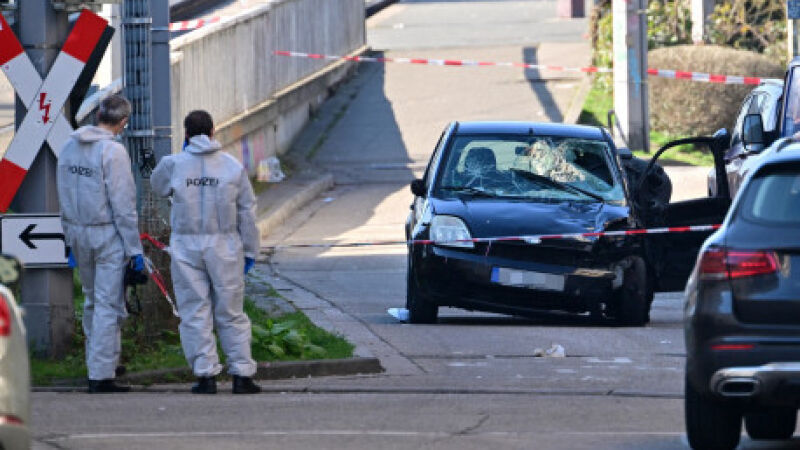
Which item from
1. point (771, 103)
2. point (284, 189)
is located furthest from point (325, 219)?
point (771, 103)


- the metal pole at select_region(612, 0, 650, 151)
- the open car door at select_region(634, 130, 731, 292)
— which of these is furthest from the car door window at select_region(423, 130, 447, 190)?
the metal pole at select_region(612, 0, 650, 151)

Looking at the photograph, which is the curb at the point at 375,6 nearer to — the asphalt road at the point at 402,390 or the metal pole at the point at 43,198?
the asphalt road at the point at 402,390

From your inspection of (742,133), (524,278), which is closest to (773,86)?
(742,133)

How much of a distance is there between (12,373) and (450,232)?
24.3ft

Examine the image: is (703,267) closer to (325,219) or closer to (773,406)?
(773,406)

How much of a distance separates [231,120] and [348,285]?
251 inches

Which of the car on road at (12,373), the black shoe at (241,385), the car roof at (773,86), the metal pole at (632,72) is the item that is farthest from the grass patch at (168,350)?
the metal pole at (632,72)

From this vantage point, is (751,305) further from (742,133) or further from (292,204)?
(292,204)

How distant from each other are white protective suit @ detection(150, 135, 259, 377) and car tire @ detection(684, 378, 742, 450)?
313 cm

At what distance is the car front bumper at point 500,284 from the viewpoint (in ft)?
44.9

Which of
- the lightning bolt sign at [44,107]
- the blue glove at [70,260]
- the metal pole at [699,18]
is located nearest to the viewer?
the blue glove at [70,260]

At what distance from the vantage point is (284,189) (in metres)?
24.1

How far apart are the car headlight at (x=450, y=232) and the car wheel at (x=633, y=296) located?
118cm

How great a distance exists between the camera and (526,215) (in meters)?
13.9
